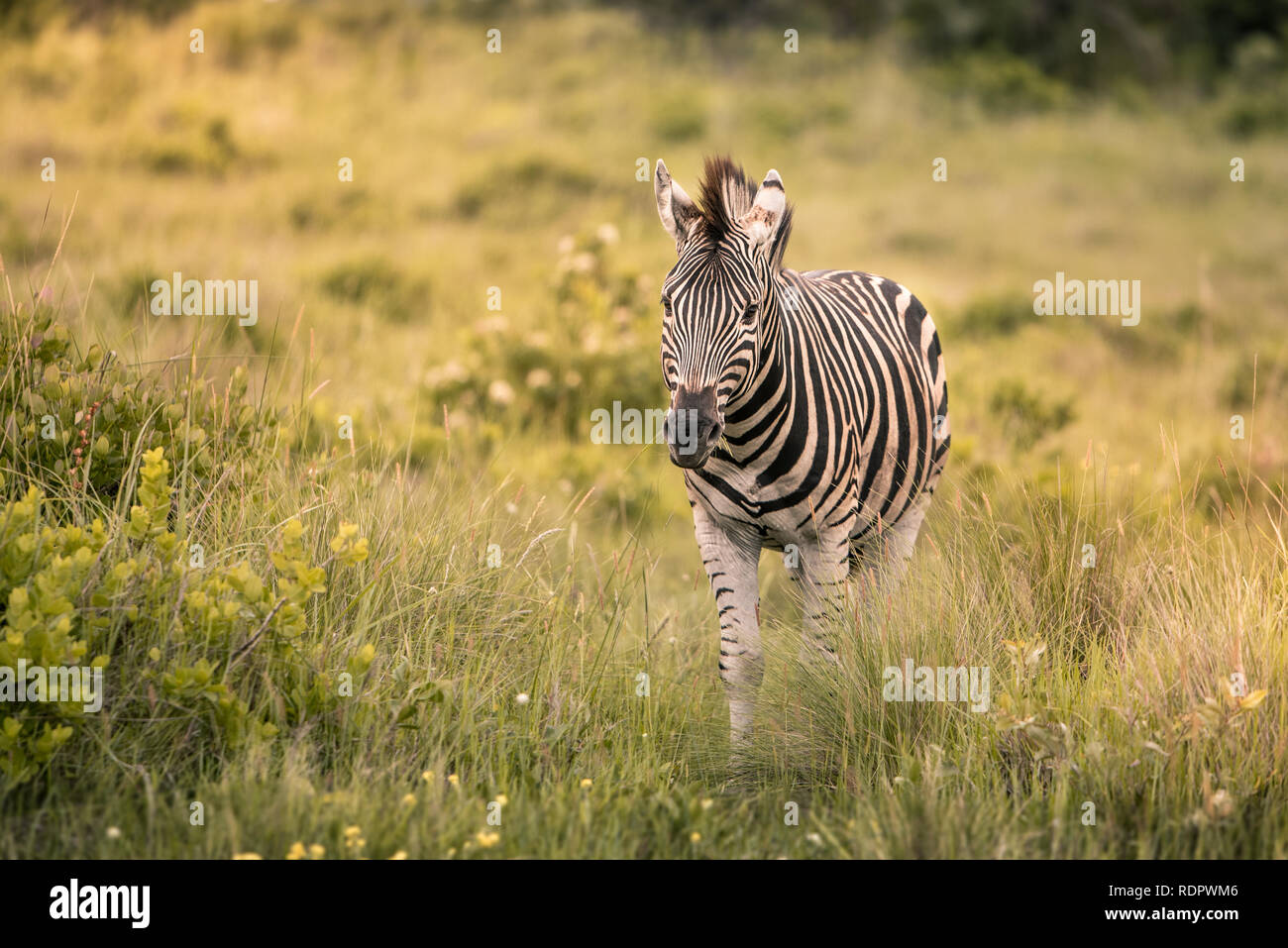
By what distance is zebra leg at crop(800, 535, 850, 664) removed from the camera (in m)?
5.07

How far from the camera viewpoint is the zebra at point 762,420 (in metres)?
4.62

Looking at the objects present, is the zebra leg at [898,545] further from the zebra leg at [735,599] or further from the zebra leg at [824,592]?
the zebra leg at [735,599]

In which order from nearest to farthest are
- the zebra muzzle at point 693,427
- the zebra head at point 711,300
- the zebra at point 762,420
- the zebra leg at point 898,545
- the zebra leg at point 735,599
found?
the zebra muzzle at point 693,427 → the zebra head at point 711,300 → the zebra at point 762,420 → the zebra leg at point 735,599 → the zebra leg at point 898,545

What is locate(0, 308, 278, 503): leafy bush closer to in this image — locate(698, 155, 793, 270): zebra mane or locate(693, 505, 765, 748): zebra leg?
locate(693, 505, 765, 748): zebra leg

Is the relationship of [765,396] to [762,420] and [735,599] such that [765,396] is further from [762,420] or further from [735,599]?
[735,599]

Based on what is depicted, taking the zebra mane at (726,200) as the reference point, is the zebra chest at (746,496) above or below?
below

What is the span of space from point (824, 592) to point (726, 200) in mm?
1730

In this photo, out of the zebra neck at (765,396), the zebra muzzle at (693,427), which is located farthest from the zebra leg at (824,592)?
the zebra muzzle at (693,427)

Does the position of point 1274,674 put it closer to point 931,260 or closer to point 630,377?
point 630,377

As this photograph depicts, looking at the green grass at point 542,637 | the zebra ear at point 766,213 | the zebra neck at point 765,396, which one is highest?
the zebra ear at point 766,213

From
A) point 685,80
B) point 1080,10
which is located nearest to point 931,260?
point 685,80

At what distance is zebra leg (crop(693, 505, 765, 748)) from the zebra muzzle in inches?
33.3

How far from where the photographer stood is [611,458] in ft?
35.0

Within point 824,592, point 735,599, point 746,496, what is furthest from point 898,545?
point 746,496
